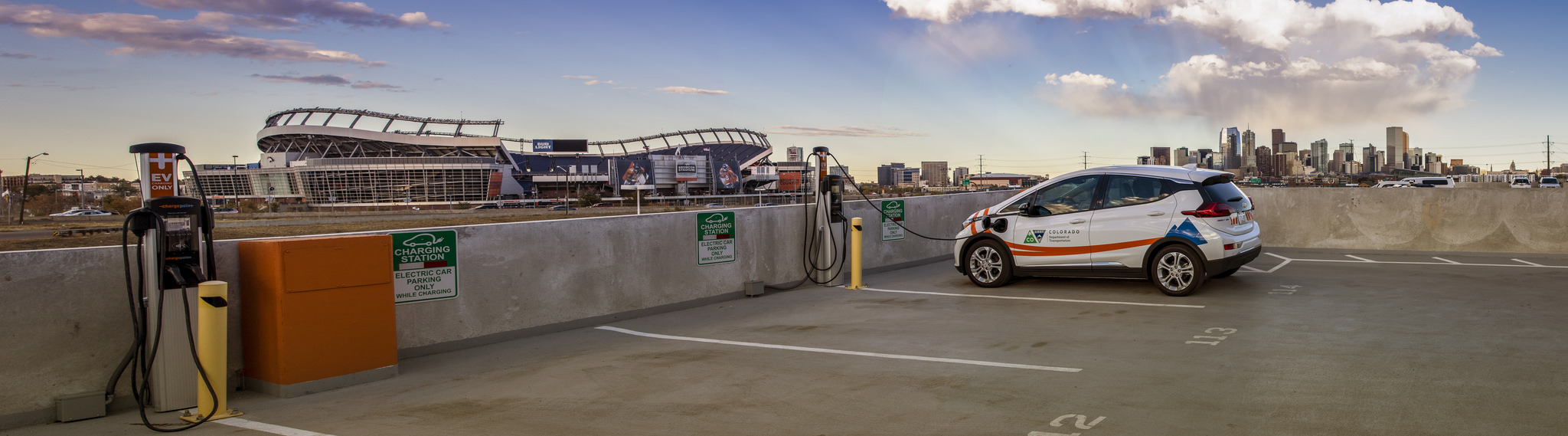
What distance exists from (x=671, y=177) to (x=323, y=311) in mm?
154324

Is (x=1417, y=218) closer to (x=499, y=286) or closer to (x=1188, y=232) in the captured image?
(x=1188, y=232)

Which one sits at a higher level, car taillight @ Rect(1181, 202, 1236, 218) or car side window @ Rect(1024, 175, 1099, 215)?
car side window @ Rect(1024, 175, 1099, 215)

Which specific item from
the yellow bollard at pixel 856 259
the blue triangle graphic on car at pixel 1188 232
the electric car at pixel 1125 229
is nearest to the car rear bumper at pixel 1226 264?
the electric car at pixel 1125 229

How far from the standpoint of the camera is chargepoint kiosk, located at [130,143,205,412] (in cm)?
527

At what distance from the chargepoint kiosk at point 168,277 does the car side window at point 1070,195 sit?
851 centimetres

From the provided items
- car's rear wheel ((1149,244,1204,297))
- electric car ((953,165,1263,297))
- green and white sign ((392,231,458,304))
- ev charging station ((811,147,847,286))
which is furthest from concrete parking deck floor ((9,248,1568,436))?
ev charging station ((811,147,847,286))

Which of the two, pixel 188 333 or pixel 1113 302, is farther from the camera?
pixel 1113 302

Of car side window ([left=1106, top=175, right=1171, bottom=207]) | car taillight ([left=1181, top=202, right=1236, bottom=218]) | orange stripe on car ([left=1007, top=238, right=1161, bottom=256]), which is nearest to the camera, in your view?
car taillight ([left=1181, top=202, right=1236, bottom=218])

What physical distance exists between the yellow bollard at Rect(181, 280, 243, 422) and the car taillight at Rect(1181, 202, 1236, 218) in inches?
351

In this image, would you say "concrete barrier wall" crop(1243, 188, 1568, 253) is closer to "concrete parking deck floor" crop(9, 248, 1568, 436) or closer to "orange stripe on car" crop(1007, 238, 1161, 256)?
"concrete parking deck floor" crop(9, 248, 1568, 436)

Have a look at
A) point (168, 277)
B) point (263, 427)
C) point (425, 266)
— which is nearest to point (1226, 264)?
point (425, 266)

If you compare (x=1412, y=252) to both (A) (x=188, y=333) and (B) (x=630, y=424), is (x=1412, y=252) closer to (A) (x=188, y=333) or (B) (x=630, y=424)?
(B) (x=630, y=424)

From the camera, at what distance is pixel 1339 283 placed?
10.4 m

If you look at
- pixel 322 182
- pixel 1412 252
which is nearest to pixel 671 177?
pixel 322 182
